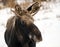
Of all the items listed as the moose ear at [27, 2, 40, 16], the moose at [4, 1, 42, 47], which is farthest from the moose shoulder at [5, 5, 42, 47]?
the moose ear at [27, 2, 40, 16]

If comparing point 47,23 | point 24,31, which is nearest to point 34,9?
point 24,31

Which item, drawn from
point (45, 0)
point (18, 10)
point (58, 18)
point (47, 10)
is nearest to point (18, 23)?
point (18, 10)

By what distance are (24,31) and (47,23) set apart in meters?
4.46

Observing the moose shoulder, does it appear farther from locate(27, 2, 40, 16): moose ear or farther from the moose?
locate(27, 2, 40, 16): moose ear

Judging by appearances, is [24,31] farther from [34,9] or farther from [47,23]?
[47,23]

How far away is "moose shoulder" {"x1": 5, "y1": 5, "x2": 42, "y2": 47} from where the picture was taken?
4.09 meters

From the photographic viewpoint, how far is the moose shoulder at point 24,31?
13.4 ft

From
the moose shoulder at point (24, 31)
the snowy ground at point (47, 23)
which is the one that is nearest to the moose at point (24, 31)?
the moose shoulder at point (24, 31)

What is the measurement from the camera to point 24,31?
4.22 meters

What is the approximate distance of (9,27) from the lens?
4863mm

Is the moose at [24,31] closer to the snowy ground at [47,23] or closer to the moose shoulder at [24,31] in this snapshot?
the moose shoulder at [24,31]

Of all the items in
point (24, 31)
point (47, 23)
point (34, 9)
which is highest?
point (34, 9)

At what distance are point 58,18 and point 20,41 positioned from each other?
4936 millimetres

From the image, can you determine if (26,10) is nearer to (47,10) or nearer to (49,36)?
(49,36)
